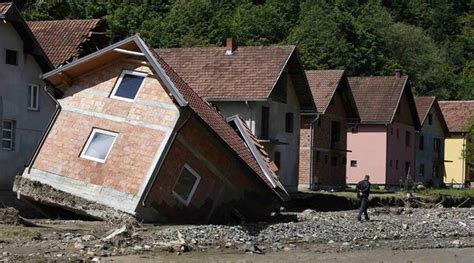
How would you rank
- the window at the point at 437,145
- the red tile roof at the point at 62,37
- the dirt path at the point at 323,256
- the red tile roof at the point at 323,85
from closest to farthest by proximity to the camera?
the dirt path at the point at 323,256
the red tile roof at the point at 62,37
the red tile roof at the point at 323,85
the window at the point at 437,145

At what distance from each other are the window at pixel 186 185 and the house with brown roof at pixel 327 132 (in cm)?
2649

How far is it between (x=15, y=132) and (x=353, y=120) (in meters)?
31.3

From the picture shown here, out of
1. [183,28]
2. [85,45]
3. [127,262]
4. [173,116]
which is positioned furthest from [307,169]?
[183,28]

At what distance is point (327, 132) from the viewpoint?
194ft

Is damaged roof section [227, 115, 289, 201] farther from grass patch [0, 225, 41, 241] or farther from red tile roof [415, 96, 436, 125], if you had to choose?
red tile roof [415, 96, 436, 125]

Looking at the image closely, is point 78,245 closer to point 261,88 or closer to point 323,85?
point 261,88

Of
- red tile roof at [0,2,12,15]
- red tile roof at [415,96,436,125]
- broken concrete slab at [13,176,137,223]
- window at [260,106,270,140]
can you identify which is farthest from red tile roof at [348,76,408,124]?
broken concrete slab at [13,176,137,223]

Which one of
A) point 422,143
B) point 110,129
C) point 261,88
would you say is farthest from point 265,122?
point 422,143

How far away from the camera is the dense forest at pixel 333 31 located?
99625mm

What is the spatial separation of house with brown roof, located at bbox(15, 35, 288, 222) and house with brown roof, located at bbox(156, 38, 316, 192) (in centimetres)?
1589

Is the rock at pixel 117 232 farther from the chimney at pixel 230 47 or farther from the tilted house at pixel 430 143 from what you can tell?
the tilted house at pixel 430 143

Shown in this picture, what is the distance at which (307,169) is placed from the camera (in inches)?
2237

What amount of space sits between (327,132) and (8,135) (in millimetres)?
27977

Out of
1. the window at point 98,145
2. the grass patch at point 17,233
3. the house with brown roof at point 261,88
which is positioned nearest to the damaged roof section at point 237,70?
the house with brown roof at point 261,88
